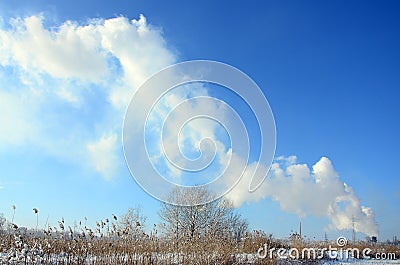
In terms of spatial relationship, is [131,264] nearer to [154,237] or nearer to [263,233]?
[154,237]

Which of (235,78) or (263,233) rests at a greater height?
(235,78)

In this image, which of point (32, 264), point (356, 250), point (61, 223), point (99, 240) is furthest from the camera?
point (356, 250)

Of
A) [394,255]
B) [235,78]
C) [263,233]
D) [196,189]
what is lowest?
[394,255]

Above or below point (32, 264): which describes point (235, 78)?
above

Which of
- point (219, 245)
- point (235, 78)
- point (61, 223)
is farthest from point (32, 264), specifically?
point (235, 78)

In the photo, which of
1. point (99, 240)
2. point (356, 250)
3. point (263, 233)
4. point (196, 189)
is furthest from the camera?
point (196, 189)

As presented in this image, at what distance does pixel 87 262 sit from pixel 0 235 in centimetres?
330

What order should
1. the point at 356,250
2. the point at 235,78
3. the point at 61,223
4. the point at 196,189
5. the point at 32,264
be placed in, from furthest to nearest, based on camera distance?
the point at 196,189, the point at 356,250, the point at 235,78, the point at 61,223, the point at 32,264

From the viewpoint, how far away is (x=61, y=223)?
827cm

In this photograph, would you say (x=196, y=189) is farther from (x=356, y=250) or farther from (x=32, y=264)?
(x=32, y=264)

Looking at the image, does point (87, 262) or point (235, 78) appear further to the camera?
point (235, 78)

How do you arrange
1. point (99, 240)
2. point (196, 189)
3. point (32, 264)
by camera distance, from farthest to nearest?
point (196, 189) < point (99, 240) < point (32, 264)

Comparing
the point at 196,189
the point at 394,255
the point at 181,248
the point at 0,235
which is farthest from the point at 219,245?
the point at 196,189

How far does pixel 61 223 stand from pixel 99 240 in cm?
124
